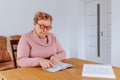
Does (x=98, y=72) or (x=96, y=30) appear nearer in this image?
(x=98, y=72)

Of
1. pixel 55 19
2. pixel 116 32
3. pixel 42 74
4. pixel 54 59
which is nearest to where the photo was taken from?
pixel 42 74

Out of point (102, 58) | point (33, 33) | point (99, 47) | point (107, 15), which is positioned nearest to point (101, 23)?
point (107, 15)

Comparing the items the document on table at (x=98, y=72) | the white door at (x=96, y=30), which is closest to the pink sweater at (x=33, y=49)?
the document on table at (x=98, y=72)

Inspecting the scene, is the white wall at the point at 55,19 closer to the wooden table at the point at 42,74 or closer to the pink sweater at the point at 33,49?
the pink sweater at the point at 33,49

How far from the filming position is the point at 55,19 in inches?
167

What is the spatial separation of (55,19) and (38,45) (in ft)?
9.35

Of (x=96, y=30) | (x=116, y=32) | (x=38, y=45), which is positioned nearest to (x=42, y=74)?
(x=38, y=45)

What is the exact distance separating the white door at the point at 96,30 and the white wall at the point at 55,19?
0.20m

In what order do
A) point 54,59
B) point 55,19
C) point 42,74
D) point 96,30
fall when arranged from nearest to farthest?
1. point 42,74
2. point 54,59
3. point 96,30
4. point 55,19

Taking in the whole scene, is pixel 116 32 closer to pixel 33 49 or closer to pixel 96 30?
pixel 96 30

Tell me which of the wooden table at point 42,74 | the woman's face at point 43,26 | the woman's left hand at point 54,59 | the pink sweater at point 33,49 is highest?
the woman's face at point 43,26

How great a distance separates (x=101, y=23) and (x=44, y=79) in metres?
2.97

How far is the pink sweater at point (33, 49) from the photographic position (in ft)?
4.39

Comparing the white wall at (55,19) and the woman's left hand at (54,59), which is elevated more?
the white wall at (55,19)
